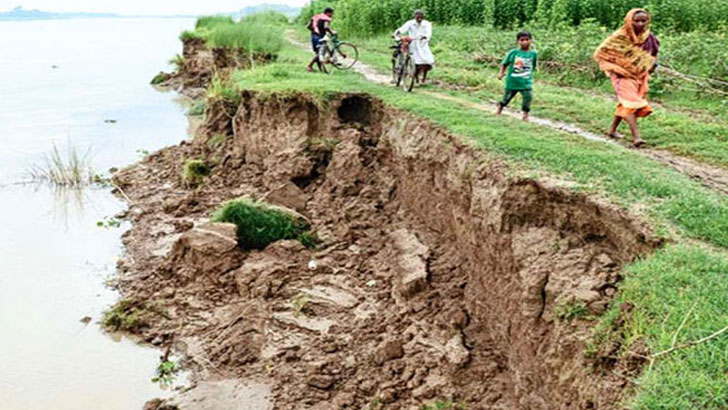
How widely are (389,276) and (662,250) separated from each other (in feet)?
13.3

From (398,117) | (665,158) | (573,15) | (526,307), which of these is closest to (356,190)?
(398,117)

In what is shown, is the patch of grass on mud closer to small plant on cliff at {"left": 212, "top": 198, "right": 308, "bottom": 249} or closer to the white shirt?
small plant on cliff at {"left": 212, "top": 198, "right": 308, "bottom": 249}

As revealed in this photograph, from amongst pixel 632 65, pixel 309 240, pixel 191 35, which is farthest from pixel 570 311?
pixel 191 35

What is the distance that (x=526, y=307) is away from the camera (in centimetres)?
586

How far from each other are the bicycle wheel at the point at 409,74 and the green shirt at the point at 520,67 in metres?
2.78

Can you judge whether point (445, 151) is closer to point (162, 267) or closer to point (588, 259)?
point (588, 259)

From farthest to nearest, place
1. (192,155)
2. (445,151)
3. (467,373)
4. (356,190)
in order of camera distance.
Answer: (192,155)
(356,190)
(445,151)
(467,373)

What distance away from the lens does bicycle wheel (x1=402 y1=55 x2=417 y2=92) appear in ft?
41.2

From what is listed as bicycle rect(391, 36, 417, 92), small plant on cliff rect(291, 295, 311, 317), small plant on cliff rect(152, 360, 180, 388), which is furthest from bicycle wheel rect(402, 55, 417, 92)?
small plant on cliff rect(152, 360, 180, 388)

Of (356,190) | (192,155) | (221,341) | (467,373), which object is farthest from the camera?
(192,155)

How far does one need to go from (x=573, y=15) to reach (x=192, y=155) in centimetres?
1079

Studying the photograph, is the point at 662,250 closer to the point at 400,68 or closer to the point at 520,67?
the point at 520,67

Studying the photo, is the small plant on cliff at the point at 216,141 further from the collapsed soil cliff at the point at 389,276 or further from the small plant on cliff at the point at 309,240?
the small plant on cliff at the point at 309,240

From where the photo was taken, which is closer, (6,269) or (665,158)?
(665,158)
